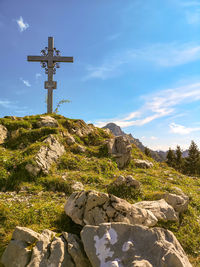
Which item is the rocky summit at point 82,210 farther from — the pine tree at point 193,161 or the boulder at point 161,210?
the pine tree at point 193,161

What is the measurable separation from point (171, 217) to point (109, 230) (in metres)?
4.15

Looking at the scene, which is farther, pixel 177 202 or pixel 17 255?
pixel 177 202

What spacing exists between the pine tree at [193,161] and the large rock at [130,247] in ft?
163

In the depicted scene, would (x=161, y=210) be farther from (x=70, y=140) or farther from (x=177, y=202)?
(x=70, y=140)

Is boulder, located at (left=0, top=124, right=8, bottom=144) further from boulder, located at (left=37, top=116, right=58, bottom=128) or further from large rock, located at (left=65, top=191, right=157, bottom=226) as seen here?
large rock, located at (left=65, top=191, right=157, bottom=226)

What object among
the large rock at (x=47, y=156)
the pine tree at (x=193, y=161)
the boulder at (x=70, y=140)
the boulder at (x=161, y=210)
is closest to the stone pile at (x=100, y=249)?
the boulder at (x=161, y=210)

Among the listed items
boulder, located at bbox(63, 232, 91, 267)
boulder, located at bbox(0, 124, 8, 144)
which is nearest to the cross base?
boulder, located at bbox(0, 124, 8, 144)

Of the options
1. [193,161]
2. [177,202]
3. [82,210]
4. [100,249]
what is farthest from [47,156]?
[193,161]

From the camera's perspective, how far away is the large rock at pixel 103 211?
6918 mm

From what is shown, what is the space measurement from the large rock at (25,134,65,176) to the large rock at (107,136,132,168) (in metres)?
4.79

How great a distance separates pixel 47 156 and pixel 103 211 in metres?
7.54

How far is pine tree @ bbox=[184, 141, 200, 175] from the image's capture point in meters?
Answer: 49.5

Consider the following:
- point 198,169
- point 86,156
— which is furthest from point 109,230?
point 198,169

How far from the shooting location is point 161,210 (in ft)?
27.6
